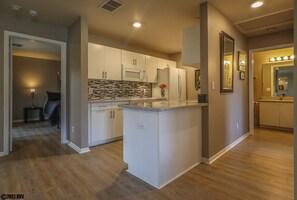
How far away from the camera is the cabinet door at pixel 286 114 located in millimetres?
4673

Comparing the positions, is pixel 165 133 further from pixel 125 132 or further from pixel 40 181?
pixel 40 181

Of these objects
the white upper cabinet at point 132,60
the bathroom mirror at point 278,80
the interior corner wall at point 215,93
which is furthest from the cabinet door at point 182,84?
the bathroom mirror at point 278,80

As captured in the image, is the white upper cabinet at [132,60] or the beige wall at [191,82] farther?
the beige wall at [191,82]

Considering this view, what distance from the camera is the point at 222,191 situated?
1.86m

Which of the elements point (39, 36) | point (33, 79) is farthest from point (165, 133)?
point (33, 79)

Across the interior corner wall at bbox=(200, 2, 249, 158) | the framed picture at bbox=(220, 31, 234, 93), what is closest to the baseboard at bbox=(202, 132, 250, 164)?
the interior corner wall at bbox=(200, 2, 249, 158)

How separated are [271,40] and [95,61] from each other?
4247 mm

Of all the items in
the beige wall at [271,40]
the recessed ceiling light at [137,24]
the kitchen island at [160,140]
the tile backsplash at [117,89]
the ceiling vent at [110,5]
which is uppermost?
the recessed ceiling light at [137,24]

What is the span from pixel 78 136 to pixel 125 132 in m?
1.31

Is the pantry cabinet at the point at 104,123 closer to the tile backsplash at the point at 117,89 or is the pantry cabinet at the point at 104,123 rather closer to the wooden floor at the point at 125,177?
the wooden floor at the point at 125,177

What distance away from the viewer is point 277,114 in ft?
16.1

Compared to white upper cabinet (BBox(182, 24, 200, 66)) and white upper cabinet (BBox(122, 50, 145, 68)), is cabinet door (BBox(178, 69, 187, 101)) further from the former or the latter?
white upper cabinet (BBox(182, 24, 200, 66))

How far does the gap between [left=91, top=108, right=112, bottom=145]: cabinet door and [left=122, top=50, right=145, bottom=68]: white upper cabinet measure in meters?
1.44

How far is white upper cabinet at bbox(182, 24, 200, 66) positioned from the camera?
298 centimetres
